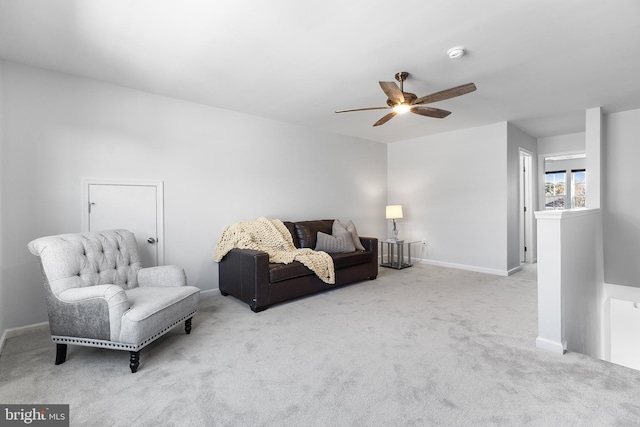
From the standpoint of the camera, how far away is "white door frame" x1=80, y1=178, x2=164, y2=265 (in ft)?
9.84

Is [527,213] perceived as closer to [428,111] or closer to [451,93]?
[428,111]

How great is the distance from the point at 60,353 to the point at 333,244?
10.0 feet

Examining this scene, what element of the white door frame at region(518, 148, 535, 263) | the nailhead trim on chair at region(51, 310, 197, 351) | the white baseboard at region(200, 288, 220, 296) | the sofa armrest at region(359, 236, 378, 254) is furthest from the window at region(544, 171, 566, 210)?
the nailhead trim on chair at region(51, 310, 197, 351)

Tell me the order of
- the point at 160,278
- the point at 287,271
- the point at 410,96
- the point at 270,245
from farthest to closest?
the point at 270,245 → the point at 287,271 → the point at 410,96 → the point at 160,278

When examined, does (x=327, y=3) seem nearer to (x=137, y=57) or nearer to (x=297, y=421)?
(x=137, y=57)

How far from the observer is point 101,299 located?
80.7 inches

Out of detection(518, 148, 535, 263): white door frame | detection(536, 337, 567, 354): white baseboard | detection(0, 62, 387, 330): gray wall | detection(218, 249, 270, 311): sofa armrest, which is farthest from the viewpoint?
detection(518, 148, 535, 263): white door frame

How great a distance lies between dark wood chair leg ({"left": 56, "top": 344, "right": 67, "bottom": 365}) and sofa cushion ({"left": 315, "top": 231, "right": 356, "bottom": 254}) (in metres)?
2.89

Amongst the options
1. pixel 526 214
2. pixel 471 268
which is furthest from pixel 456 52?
pixel 526 214

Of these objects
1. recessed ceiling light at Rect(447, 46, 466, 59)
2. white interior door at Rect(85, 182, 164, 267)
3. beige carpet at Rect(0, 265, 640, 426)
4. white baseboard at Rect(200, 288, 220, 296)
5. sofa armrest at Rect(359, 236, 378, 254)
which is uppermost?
recessed ceiling light at Rect(447, 46, 466, 59)

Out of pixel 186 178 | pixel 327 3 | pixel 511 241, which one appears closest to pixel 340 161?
pixel 186 178

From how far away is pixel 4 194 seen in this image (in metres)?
2.61

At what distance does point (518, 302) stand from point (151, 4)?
4447 millimetres

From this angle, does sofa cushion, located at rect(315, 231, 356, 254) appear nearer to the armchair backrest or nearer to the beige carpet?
the beige carpet
